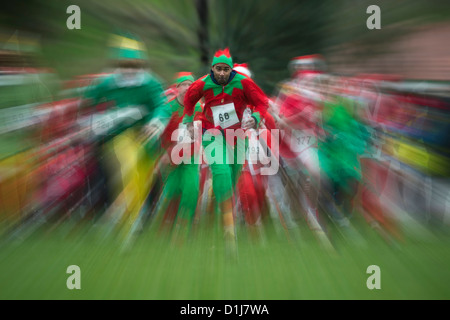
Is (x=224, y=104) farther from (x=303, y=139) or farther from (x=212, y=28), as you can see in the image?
(x=212, y=28)

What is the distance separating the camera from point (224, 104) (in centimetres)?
346

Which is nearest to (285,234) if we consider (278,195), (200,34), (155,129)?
(278,195)

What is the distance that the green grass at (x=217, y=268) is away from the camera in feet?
7.82

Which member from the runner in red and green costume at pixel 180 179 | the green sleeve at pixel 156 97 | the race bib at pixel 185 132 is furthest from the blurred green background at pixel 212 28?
the race bib at pixel 185 132

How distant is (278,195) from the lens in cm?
432

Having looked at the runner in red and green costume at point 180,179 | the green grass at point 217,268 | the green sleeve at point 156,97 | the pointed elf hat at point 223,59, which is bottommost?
the green grass at point 217,268

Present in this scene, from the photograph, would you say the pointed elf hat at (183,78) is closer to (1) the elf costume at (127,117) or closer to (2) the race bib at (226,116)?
(1) the elf costume at (127,117)

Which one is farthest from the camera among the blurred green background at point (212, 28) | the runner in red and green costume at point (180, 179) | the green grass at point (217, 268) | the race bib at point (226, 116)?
the blurred green background at point (212, 28)

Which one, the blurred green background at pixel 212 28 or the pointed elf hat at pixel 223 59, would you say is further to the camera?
the blurred green background at pixel 212 28

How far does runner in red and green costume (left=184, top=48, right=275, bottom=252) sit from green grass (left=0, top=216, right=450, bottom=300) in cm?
64

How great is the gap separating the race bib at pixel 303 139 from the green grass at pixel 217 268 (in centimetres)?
82

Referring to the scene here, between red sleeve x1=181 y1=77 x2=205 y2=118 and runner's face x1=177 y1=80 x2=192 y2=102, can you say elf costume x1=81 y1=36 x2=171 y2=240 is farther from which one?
runner's face x1=177 y1=80 x2=192 y2=102

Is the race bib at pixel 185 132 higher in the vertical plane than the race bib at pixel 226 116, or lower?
lower

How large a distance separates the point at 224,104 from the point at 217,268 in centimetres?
144
